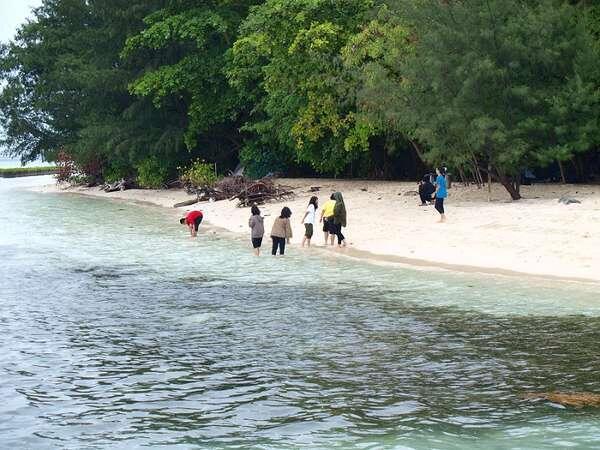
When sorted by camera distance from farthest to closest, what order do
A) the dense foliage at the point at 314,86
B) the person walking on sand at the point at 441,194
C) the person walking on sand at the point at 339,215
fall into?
the dense foliage at the point at 314,86 → the person walking on sand at the point at 441,194 → the person walking on sand at the point at 339,215

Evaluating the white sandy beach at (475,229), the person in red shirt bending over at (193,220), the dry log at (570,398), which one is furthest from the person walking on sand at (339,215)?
the dry log at (570,398)

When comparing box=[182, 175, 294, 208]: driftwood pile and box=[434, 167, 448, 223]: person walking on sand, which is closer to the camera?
box=[434, 167, 448, 223]: person walking on sand

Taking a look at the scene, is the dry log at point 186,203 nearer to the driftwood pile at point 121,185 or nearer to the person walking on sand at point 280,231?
the driftwood pile at point 121,185

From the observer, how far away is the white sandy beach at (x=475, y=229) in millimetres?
23578

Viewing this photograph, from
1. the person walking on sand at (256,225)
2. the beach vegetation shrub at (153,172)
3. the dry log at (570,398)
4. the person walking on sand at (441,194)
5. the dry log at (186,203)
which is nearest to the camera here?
the dry log at (570,398)

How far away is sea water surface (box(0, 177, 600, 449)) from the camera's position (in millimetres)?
11031

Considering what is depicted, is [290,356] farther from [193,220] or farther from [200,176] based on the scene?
[200,176]

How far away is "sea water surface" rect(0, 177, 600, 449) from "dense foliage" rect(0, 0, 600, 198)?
10482mm

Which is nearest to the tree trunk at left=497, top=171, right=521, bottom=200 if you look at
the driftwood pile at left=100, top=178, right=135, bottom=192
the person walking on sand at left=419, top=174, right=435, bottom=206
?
the person walking on sand at left=419, top=174, right=435, bottom=206

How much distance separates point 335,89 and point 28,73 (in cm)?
4138

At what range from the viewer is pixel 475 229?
2778 cm

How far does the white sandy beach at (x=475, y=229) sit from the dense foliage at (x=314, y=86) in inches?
68.6

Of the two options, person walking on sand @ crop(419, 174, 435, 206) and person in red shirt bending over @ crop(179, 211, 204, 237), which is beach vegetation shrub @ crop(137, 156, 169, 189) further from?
person walking on sand @ crop(419, 174, 435, 206)

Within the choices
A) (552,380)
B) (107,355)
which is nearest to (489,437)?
(552,380)
